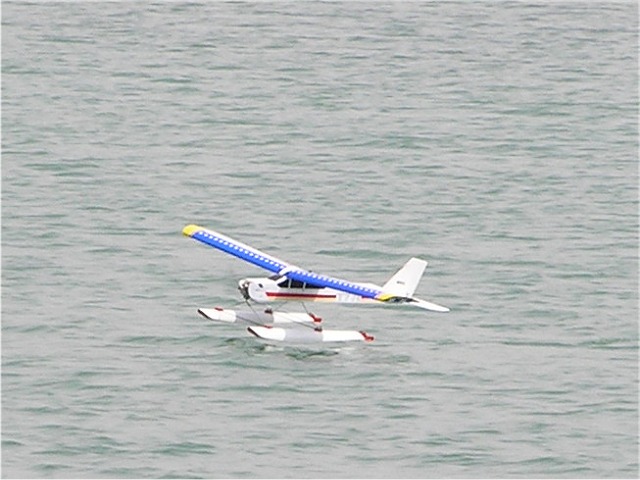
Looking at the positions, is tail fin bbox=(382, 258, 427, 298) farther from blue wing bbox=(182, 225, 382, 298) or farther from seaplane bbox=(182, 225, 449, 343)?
blue wing bbox=(182, 225, 382, 298)

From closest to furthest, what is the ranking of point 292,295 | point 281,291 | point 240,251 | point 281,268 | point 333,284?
point 333,284 → point 281,291 → point 292,295 → point 281,268 → point 240,251

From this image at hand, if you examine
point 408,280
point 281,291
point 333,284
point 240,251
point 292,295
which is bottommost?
point 292,295

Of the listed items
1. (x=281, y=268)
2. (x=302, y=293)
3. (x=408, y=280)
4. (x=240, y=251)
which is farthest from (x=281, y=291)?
(x=408, y=280)

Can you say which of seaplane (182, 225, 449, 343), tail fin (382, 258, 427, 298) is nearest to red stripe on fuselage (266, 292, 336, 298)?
seaplane (182, 225, 449, 343)

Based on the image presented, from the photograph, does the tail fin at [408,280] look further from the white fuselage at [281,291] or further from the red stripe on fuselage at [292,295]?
the red stripe on fuselage at [292,295]

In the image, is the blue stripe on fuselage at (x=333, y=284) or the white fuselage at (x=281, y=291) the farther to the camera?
the white fuselage at (x=281, y=291)

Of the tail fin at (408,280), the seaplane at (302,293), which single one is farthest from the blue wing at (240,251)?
the tail fin at (408,280)

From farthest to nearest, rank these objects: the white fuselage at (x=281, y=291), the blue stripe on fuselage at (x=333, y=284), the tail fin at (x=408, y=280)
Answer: the tail fin at (x=408, y=280)
the white fuselage at (x=281, y=291)
the blue stripe on fuselage at (x=333, y=284)

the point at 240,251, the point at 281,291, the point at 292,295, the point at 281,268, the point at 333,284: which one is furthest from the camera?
the point at 240,251

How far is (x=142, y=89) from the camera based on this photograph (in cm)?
8062

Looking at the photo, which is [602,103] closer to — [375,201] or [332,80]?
[332,80]

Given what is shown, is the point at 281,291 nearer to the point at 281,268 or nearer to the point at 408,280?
the point at 281,268

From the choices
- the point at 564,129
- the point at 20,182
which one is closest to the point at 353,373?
the point at 20,182

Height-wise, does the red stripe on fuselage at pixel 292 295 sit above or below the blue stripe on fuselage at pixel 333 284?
below
